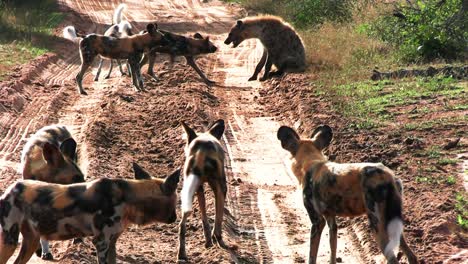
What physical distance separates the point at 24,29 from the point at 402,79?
9.99 meters

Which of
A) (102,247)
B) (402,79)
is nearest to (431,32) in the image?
(402,79)

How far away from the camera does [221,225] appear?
7566mm

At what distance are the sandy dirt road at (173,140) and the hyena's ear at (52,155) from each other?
70cm

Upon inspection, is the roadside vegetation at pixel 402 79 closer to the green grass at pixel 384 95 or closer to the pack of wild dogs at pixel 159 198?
the green grass at pixel 384 95

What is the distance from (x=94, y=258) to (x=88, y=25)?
17137mm

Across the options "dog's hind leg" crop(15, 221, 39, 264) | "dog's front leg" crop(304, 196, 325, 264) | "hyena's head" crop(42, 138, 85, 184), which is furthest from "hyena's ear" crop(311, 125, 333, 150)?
"dog's hind leg" crop(15, 221, 39, 264)

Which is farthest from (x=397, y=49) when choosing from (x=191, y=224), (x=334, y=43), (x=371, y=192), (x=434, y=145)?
(x=371, y=192)

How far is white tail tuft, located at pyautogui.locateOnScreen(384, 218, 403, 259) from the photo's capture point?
6.21 m

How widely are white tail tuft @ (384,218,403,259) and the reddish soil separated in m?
0.65

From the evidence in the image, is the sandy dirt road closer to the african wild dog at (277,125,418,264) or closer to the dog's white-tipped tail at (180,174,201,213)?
the dog's white-tipped tail at (180,174,201,213)

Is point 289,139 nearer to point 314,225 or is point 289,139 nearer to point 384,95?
point 314,225

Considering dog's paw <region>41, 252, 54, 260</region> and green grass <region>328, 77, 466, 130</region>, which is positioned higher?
dog's paw <region>41, 252, 54, 260</region>

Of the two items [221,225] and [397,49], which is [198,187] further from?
[397,49]

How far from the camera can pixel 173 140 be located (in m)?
11.1
